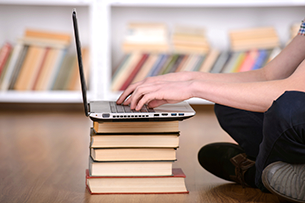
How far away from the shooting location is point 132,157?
0.94 metres

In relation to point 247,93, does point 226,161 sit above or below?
below

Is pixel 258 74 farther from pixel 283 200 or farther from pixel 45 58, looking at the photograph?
pixel 45 58

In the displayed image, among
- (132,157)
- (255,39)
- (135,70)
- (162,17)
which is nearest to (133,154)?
(132,157)

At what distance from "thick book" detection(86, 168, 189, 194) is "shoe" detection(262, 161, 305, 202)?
0.75 ft

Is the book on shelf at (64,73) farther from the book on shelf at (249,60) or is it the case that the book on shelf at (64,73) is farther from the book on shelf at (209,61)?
the book on shelf at (249,60)

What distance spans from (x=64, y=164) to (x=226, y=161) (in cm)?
55

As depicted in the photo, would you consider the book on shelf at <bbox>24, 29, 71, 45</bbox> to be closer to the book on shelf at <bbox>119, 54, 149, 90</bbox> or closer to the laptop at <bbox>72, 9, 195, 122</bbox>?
the book on shelf at <bbox>119, 54, 149, 90</bbox>

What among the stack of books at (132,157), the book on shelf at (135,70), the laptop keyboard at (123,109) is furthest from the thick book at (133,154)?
the book on shelf at (135,70)

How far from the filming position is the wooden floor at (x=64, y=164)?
0.93 m

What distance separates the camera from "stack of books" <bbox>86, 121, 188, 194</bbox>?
93 cm

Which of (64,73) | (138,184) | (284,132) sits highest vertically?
(284,132)

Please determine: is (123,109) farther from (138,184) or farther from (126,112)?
(138,184)

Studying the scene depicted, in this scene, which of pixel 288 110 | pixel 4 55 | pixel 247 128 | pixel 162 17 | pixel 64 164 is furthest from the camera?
pixel 162 17

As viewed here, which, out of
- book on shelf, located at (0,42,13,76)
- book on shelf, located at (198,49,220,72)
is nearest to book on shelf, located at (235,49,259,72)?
book on shelf, located at (198,49,220,72)
